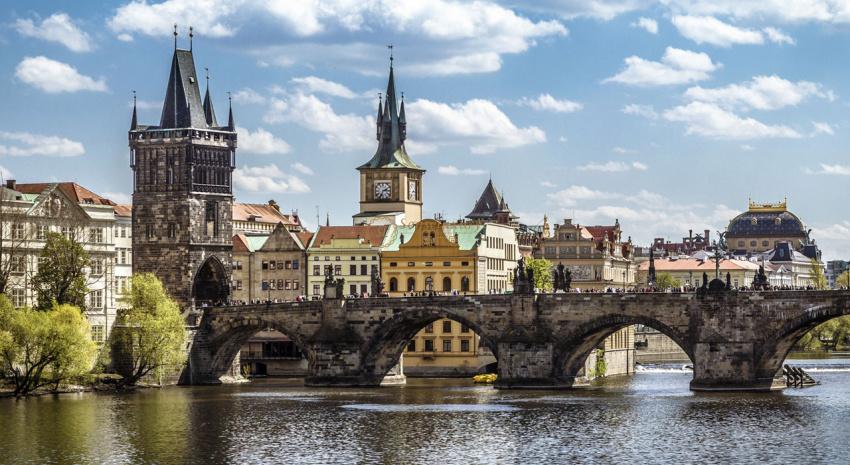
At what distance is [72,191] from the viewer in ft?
513

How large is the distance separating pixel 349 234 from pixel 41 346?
56775 millimetres

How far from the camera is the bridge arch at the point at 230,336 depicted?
6181 inches

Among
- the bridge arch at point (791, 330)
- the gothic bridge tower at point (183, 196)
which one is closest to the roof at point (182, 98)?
the gothic bridge tower at point (183, 196)

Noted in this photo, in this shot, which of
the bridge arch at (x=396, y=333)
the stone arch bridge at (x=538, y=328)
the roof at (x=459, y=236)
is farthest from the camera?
the roof at (x=459, y=236)

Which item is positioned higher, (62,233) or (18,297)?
(62,233)

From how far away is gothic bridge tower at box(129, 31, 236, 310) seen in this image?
16800 cm

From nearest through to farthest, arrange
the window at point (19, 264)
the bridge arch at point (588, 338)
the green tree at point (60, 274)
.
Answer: the bridge arch at point (588, 338)
the green tree at point (60, 274)
the window at point (19, 264)

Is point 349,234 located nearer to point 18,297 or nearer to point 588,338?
point 588,338

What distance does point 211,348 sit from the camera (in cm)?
15900

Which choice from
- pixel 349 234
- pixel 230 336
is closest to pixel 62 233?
pixel 230 336

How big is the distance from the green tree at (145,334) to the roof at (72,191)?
9.69 m

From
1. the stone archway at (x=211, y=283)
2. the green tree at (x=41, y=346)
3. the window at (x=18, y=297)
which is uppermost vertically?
the stone archway at (x=211, y=283)

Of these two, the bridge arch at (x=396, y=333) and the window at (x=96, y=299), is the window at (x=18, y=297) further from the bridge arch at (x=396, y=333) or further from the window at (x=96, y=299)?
the bridge arch at (x=396, y=333)

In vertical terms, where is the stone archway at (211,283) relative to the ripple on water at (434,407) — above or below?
above
